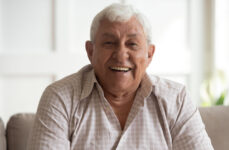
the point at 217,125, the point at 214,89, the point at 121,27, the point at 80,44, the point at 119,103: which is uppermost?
the point at 121,27

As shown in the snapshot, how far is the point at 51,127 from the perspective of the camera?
1.35 meters

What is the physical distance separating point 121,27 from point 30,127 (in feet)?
2.06

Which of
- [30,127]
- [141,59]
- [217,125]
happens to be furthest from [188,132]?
[30,127]

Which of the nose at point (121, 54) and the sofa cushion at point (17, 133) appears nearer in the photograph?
the nose at point (121, 54)

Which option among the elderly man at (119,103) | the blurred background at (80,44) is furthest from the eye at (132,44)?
the blurred background at (80,44)

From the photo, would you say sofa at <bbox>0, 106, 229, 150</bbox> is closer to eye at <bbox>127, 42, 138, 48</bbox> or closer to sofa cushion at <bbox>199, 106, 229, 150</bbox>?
sofa cushion at <bbox>199, 106, 229, 150</bbox>

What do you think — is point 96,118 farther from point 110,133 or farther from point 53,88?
point 53,88

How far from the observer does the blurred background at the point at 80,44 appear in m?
3.14

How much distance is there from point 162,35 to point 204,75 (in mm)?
634

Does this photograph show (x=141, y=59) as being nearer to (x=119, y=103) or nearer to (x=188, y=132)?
(x=119, y=103)

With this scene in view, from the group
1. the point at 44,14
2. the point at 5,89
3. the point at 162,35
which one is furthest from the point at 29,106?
the point at 162,35

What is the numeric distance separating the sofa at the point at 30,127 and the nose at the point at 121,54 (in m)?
0.52

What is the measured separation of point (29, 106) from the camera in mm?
3186

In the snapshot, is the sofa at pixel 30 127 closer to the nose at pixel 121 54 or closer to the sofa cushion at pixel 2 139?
the sofa cushion at pixel 2 139
